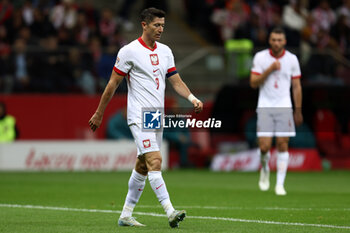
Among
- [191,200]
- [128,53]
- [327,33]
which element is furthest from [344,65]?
[128,53]

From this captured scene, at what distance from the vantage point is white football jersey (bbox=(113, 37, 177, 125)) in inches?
349

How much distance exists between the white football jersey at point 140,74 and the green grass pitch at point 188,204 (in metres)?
1.28

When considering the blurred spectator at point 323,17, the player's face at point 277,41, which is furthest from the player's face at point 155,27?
the blurred spectator at point 323,17

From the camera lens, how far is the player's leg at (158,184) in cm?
848

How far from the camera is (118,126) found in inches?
878

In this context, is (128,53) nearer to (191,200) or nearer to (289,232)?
(289,232)

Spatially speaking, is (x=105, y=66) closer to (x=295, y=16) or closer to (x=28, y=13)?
(x=28, y=13)

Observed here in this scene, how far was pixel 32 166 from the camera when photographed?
2083cm

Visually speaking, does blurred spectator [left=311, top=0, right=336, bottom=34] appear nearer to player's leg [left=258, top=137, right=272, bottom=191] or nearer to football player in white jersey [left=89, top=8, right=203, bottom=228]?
player's leg [left=258, top=137, right=272, bottom=191]

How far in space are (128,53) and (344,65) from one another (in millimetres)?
14661

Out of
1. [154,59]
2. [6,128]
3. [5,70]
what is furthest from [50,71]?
[154,59]

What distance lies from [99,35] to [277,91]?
1030 centimetres

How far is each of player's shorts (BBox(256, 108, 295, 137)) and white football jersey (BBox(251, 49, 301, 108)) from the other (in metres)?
0.10

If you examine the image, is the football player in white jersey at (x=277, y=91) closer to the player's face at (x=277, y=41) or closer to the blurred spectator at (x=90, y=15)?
the player's face at (x=277, y=41)
